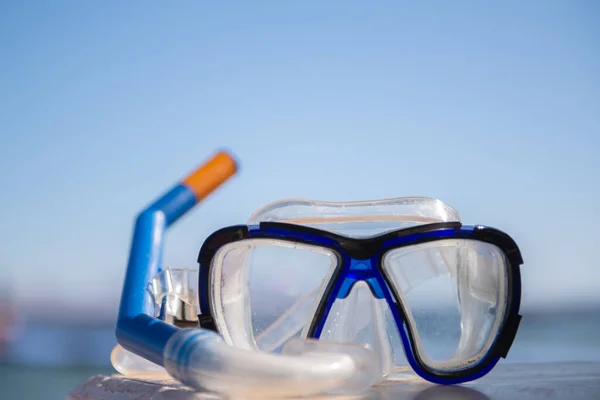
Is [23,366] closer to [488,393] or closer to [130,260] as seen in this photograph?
[130,260]

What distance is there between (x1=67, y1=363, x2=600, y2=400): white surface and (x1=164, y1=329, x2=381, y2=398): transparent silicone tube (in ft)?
0.24

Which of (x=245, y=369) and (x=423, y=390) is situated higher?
(x=245, y=369)

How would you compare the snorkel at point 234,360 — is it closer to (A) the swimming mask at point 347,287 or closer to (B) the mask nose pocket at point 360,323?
(A) the swimming mask at point 347,287

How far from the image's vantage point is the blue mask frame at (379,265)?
127 centimetres

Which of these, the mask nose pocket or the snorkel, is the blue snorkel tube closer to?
the snorkel

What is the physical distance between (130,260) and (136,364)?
331 millimetres

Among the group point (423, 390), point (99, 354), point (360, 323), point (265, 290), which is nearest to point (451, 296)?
point (360, 323)

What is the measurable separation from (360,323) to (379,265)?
0.22 metres

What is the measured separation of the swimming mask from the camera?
4.18ft

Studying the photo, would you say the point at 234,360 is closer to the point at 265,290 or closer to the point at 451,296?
the point at 265,290

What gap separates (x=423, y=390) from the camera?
119 cm

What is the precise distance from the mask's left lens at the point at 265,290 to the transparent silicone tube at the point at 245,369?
Result: 19.4 inches

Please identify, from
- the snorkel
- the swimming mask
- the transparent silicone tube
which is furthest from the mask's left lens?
the transparent silicone tube

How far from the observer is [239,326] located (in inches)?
56.8
